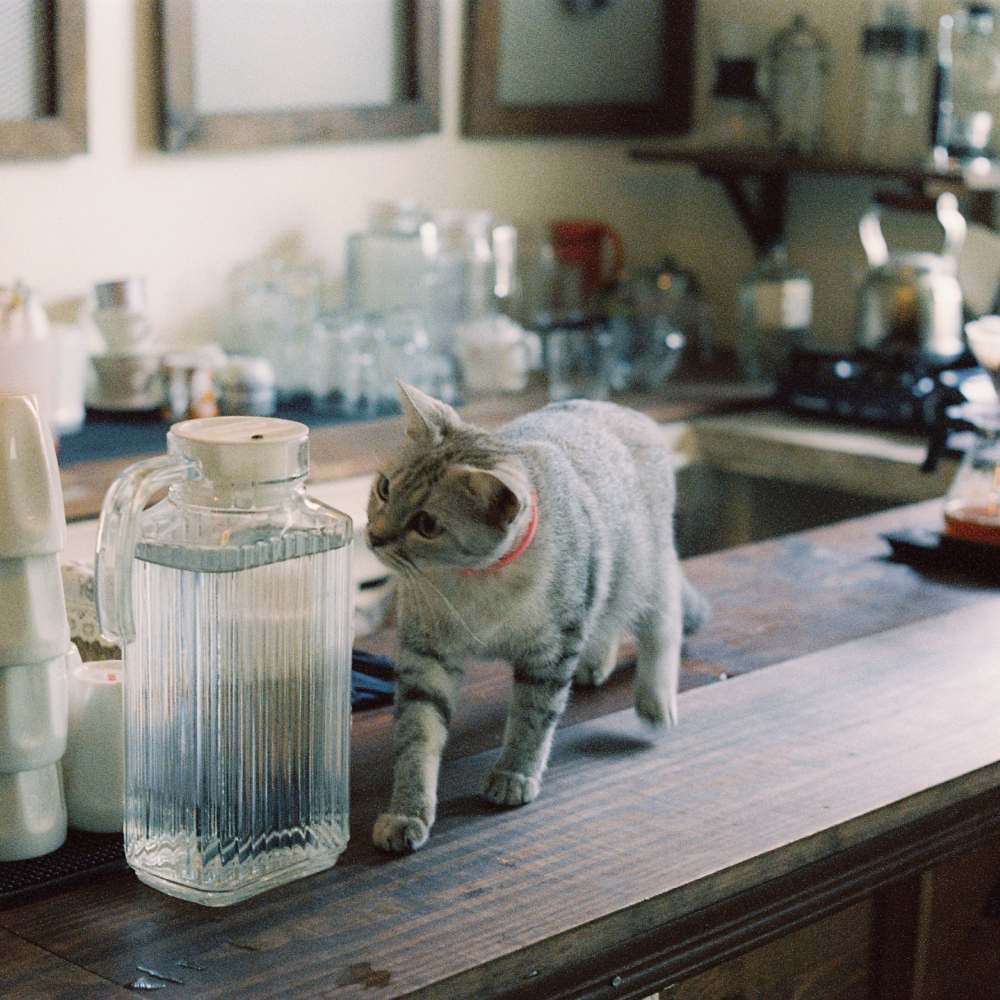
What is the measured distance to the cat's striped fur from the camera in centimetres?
131

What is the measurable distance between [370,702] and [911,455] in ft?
6.60

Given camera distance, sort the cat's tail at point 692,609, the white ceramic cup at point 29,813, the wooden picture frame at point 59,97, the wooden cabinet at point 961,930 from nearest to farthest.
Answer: the white ceramic cup at point 29,813, the wooden cabinet at point 961,930, the cat's tail at point 692,609, the wooden picture frame at point 59,97

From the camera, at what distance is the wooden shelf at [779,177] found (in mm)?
3654

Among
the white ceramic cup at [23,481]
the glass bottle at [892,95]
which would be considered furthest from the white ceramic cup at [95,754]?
the glass bottle at [892,95]

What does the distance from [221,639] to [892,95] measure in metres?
3.17

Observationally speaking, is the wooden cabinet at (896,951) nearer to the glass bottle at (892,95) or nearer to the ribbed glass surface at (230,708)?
the ribbed glass surface at (230,708)

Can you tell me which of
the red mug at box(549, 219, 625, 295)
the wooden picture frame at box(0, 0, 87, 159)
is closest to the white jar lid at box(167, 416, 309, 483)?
the wooden picture frame at box(0, 0, 87, 159)

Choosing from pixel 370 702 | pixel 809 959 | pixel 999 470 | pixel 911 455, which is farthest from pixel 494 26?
pixel 809 959

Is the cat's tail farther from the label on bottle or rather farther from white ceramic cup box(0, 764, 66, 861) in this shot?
the label on bottle

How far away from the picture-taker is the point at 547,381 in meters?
A: 3.93

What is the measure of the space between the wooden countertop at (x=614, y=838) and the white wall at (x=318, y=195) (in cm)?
195

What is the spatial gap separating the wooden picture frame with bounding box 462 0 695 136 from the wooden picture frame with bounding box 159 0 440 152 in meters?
0.12

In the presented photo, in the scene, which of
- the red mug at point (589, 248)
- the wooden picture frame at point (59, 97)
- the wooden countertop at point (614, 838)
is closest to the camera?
the wooden countertop at point (614, 838)

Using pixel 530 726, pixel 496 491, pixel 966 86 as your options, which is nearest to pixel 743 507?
pixel 966 86
